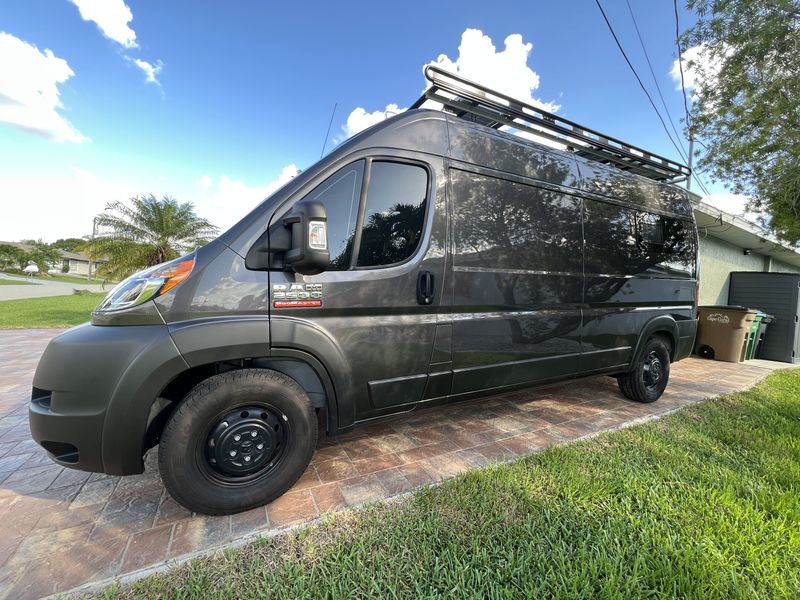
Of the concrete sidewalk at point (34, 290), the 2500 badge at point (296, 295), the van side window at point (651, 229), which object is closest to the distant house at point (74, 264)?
the concrete sidewalk at point (34, 290)

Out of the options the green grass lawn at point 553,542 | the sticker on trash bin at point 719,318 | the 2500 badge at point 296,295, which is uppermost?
the 2500 badge at point 296,295

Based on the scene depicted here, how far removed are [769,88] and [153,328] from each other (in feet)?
23.5

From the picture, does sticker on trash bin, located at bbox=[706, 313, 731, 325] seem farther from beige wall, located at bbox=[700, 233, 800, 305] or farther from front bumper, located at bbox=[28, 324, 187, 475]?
front bumper, located at bbox=[28, 324, 187, 475]

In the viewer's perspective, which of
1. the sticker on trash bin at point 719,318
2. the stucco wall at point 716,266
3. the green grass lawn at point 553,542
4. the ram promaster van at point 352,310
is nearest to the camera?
the green grass lawn at point 553,542

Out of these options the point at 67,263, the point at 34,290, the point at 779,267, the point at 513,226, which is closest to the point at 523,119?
the point at 513,226

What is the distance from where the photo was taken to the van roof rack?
275cm

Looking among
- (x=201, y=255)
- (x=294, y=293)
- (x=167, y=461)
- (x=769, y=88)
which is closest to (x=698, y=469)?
(x=294, y=293)

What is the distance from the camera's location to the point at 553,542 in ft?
6.06

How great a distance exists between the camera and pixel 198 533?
1.93 m

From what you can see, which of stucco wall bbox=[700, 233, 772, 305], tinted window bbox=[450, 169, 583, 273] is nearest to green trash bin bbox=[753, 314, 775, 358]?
stucco wall bbox=[700, 233, 772, 305]

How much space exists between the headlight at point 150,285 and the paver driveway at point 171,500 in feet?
1.21

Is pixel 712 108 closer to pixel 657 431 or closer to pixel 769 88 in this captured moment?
pixel 769 88

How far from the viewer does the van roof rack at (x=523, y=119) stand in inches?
108

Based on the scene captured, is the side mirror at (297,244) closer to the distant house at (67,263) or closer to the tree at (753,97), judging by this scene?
the tree at (753,97)
